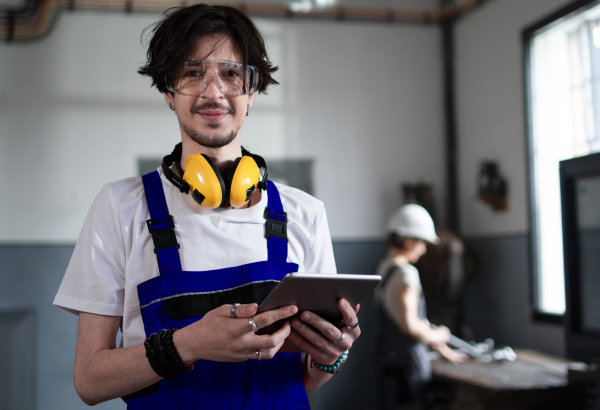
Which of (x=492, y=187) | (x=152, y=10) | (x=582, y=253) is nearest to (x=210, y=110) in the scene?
(x=582, y=253)

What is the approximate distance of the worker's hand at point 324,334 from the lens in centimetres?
124

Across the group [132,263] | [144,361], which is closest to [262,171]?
[132,263]

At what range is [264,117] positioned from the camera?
216 inches

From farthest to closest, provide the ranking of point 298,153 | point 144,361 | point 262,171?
point 298,153 < point 262,171 < point 144,361

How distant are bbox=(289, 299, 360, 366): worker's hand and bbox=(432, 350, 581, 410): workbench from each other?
2285 millimetres

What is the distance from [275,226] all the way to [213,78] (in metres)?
0.36

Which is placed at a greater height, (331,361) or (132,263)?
(132,263)

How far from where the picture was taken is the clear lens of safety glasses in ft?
4.65

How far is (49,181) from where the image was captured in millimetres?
5094

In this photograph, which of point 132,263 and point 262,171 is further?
point 262,171

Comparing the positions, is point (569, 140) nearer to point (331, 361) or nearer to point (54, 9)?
point (331, 361)

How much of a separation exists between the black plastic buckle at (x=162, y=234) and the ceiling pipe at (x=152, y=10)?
4.31 meters

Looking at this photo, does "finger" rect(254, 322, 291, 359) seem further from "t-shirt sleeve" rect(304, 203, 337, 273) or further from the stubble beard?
the stubble beard

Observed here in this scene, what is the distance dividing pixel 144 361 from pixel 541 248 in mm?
3889
